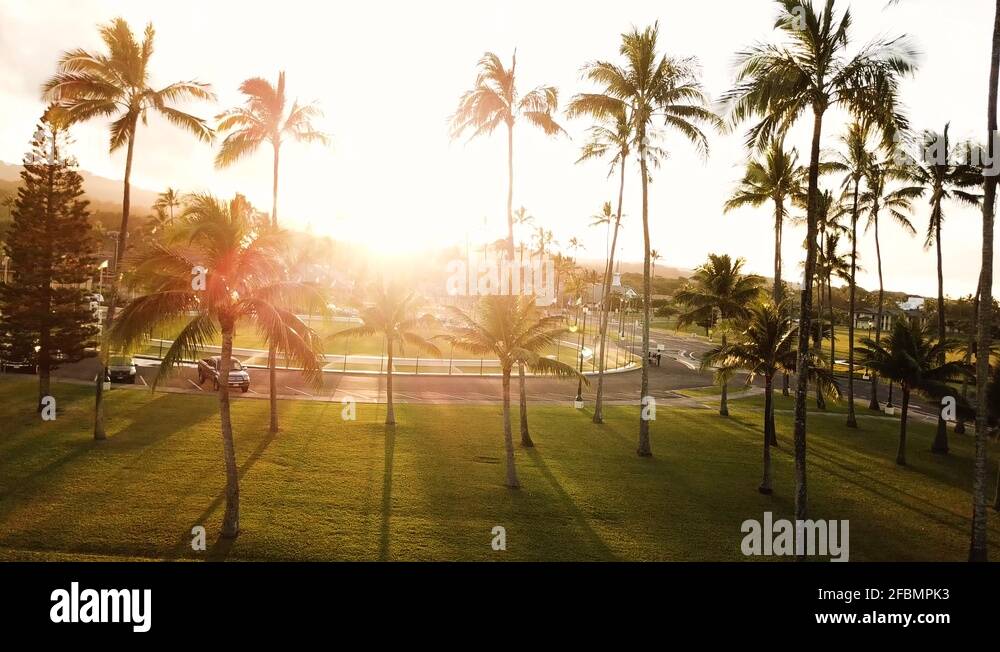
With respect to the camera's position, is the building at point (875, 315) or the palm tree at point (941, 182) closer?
the palm tree at point (941, 182)

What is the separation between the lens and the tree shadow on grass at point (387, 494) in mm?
13977

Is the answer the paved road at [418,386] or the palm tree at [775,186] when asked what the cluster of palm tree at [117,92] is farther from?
the palm tree at [775,186]

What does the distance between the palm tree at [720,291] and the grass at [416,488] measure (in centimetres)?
977

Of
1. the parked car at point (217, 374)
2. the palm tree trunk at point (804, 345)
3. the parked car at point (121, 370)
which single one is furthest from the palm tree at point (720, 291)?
the parked car at point (121, 370)

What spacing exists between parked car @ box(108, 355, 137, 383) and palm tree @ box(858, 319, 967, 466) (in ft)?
128

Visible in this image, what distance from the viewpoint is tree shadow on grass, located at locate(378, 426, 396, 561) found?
14.0 meters

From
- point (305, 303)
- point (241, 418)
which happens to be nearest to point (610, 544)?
point (305, 303)

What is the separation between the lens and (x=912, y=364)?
25594 millimetres

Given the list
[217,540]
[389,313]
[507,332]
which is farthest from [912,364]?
[217,540]
